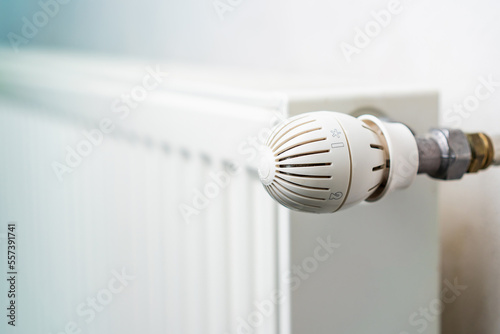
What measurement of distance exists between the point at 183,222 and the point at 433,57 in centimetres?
21

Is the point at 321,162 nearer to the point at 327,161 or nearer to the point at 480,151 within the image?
the point at 327,161

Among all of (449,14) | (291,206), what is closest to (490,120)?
(449,14)

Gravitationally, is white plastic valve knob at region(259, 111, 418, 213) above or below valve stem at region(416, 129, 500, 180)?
below

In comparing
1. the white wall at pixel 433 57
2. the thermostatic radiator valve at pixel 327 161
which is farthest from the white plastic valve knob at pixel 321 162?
the white wall at pixel 433 57

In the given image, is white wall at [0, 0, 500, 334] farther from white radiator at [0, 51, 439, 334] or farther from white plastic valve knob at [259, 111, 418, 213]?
white plastic valve knob at [259, 111, 418, 213]

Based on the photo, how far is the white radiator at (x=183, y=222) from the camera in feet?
1.14

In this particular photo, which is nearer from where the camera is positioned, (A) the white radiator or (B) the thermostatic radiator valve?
(B) the thermostatic radiator valve

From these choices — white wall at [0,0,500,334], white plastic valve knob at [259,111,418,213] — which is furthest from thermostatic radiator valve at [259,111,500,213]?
white wall at [0,0,500,334]

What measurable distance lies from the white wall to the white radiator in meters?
0.04

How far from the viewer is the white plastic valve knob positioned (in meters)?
0.24

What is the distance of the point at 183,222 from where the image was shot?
1.50 ft

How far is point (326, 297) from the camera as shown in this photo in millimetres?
346

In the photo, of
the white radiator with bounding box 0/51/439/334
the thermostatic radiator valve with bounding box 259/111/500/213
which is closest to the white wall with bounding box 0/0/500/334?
the white radiator with bounding box 0/51/439/334

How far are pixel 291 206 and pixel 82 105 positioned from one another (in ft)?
1.26
